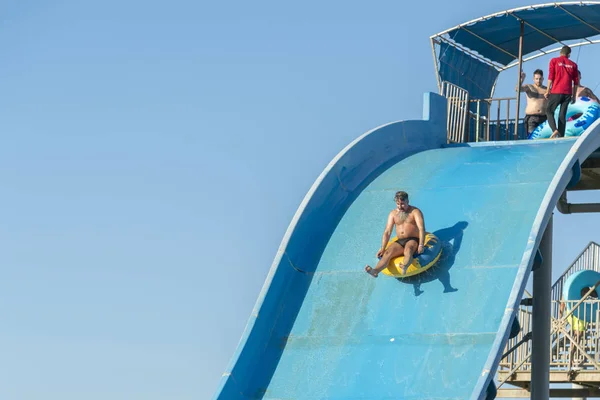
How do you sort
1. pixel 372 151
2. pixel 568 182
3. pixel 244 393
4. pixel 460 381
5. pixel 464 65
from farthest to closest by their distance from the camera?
1. pixel 464 65
2. pixel 372 151
3. pixel 568 182
4. pixel 244 393
5. pixel 460 381

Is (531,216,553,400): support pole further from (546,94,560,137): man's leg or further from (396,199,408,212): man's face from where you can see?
(396,199,408,212): man's face

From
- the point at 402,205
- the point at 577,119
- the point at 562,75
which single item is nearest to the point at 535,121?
the point at 577,119

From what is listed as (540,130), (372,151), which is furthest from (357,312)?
(540,130)

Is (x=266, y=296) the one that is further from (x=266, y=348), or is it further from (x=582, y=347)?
(x=582, y=347)

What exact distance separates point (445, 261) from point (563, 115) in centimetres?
357

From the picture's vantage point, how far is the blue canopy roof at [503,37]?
2009 cm

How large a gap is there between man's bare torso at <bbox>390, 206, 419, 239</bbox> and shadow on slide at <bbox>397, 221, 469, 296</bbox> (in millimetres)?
429

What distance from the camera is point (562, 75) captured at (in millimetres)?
18156

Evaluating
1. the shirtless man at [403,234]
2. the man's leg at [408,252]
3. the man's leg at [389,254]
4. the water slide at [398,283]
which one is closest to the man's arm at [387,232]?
the shirtless man at [403,234]

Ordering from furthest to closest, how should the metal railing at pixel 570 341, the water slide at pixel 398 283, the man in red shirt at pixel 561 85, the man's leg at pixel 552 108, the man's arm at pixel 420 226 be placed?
the metal railing at pixel 570 341 < the man in red shirt at pixel 561 85 < the man's leg at pixel 552 108 < the man's arm at pixel 420 226 < the water slide at pixel 398 283

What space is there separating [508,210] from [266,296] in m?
3.02

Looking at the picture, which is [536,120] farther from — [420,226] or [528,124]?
[420,226]

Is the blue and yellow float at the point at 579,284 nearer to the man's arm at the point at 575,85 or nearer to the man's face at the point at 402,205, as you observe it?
the man's arm at the point at 575,85

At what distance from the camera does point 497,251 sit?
15273 millimetres
